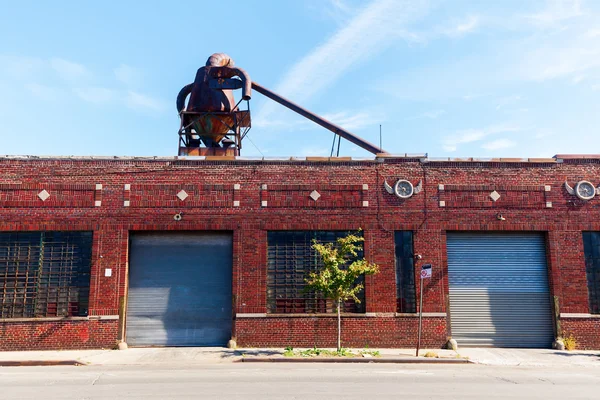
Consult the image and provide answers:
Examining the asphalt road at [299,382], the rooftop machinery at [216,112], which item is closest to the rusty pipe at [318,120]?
the rooftop machinery at [216,112]

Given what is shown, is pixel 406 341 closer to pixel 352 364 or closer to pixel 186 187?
pixel 352 364

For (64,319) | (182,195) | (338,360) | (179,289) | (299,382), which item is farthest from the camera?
(182,195)

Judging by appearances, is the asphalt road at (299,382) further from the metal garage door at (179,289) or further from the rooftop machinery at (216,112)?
the rooftop machinery at (216,112)

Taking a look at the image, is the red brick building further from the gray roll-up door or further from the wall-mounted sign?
the wall-mounted sign

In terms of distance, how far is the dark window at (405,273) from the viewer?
63.1 feet

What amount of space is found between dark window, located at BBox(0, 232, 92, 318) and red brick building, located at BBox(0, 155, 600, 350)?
49 mm

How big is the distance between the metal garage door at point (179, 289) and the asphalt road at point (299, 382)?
14.0ft

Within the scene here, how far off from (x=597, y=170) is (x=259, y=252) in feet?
46.0

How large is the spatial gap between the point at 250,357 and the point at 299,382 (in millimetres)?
5189

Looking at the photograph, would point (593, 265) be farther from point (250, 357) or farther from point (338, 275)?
point (250, 357)

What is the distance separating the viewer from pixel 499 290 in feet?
64.3

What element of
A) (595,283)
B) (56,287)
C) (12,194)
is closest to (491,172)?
(595,283)

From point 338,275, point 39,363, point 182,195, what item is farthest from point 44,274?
point 338,275

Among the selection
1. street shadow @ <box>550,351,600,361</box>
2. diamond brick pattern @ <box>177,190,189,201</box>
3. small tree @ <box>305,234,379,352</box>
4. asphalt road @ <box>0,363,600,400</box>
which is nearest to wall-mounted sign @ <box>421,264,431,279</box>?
small tree @ <box>305,234,379,352</box>
